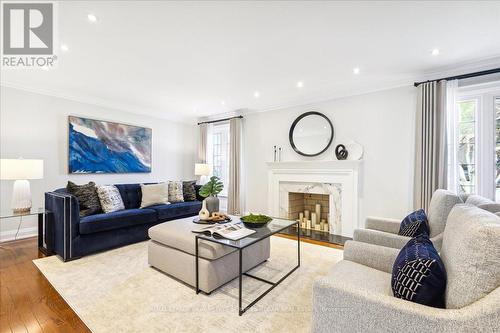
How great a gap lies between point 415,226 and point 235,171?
366 centimetres

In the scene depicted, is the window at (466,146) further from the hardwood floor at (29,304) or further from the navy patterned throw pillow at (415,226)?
the hardwood floor at (29,304)

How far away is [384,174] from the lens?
358cm

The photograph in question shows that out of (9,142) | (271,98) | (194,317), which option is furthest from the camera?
(271,98)

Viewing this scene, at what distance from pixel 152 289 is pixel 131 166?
10.7 feet

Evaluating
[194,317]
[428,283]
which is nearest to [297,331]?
[194,317]

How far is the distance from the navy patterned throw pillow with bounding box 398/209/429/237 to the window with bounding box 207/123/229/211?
13.5 ft

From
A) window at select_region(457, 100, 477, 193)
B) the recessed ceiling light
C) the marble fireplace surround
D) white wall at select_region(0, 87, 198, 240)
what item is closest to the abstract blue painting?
white wall at select_region(0, 87, 198, 240)

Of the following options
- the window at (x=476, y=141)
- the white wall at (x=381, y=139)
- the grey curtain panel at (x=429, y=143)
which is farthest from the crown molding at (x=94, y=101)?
the window at (x=476, y=141)

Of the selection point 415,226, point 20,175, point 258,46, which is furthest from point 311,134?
point 20,175

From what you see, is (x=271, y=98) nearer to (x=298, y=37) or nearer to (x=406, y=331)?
(x=298, y=37)

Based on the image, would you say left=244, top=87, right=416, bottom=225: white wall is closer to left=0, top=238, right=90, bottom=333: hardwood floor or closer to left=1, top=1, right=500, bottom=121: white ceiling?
left=1, top=1, right=500, bottom=121: white ceiling

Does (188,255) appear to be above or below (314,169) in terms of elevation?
below

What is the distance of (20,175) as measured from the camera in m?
2.90

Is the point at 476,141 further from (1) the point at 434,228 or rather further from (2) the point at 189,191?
(2) the point at 189,191
